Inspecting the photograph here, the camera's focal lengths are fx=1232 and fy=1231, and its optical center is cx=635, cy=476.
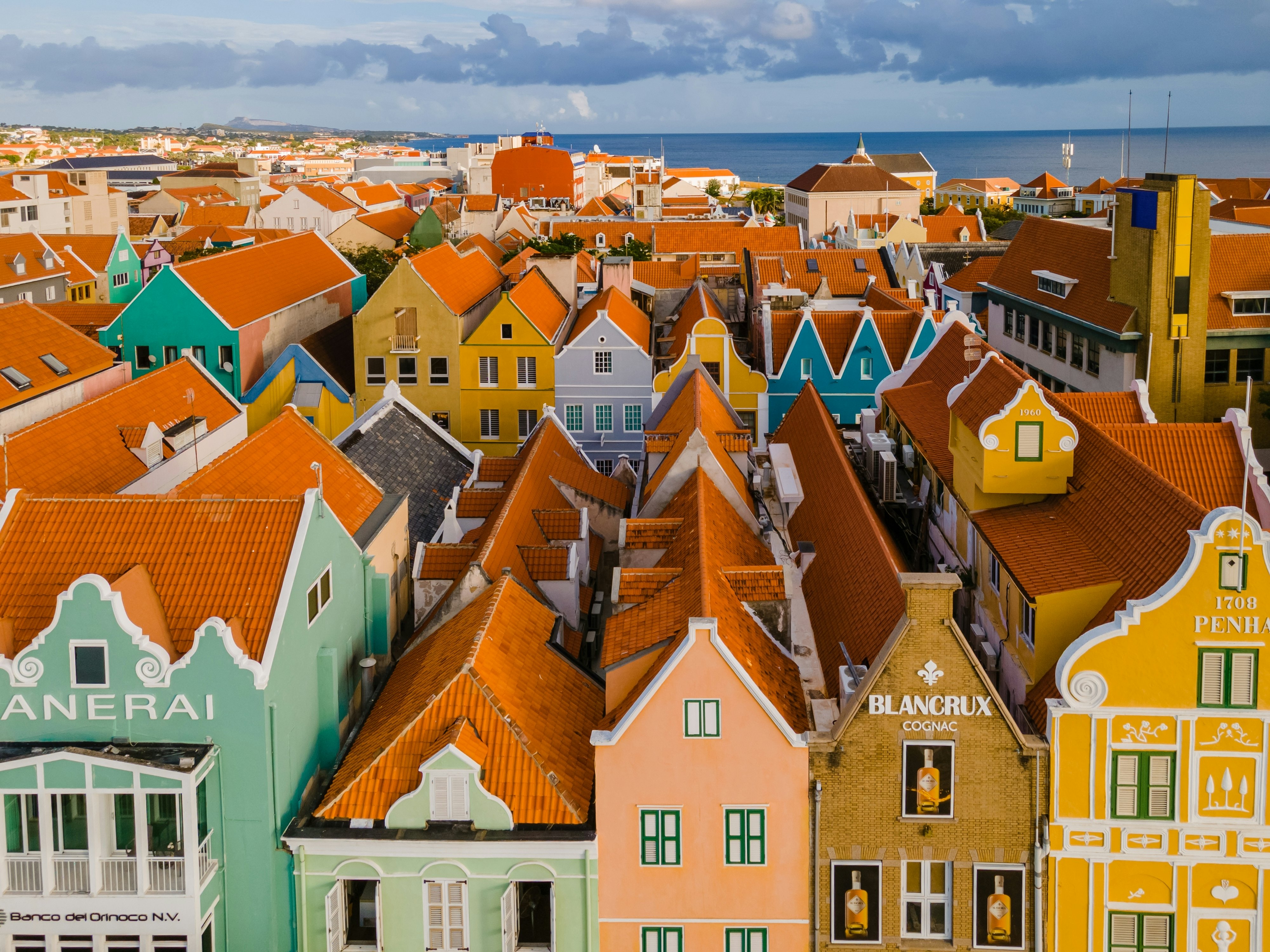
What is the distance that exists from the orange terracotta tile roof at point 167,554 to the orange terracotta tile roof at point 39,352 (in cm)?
2463

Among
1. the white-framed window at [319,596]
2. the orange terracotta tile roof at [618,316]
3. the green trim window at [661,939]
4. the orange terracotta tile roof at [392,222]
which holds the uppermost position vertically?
the orange terracotta tile roof at [392,222]

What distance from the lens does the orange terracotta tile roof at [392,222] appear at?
12962 centimetres

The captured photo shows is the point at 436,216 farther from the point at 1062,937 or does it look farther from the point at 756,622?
the point at 1062,937

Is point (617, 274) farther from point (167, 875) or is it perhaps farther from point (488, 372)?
point (167, 875)

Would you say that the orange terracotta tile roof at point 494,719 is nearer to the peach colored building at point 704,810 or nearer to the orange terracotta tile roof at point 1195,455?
the peach colored building at point 704,810

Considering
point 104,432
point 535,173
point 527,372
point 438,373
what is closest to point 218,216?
point 535,173

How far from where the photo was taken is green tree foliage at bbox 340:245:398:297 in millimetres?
89438

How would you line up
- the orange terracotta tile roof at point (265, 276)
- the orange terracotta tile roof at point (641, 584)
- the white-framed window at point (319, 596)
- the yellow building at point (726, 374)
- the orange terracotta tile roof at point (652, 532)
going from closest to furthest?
1. the white-framed window at point (319, 596)
2. the orange terracotta tile roof at point (641, 584)
3. the orange terracotta tile roof at point (652, 532)
4. the yellow building at point (726, 374)
5. the orange terracotta tile roof at point (265, 276)

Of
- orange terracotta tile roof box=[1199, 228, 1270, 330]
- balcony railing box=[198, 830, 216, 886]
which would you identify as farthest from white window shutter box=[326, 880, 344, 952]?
orange terracotta tile roof box=[1199, 228, 1270, 330]

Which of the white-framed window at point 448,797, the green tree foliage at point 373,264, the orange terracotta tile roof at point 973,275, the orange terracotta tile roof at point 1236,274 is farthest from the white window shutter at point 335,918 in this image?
the orange terracotta tile roof at point 973,275

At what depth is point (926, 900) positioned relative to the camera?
23.8 m

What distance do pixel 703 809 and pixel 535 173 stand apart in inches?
7099

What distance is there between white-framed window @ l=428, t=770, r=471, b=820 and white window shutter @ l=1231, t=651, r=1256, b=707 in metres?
14.3

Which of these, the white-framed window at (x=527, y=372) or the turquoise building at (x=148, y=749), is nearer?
the turquoise building at (x=148, y=749)
